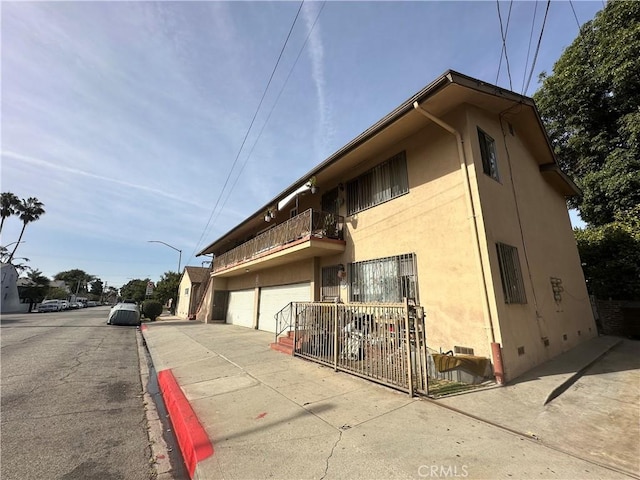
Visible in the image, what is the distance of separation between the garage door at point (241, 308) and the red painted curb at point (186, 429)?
11.9 m

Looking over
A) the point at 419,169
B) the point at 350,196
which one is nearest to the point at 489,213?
the point at 419,169

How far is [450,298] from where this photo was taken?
6559 millimetres

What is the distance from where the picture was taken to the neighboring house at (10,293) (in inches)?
1500

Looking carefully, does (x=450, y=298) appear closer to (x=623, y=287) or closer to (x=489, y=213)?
(x=489, y=213)

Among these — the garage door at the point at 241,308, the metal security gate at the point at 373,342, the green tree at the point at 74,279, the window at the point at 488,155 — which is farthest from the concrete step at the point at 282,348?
the green tree at the point at 74,279

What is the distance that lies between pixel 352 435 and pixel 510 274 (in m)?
5.63

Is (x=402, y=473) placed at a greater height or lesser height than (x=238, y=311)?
lesser

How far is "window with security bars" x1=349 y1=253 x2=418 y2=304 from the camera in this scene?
7.61 metres

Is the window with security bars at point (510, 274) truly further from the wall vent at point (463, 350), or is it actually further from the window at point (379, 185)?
the window at point (379, 185)

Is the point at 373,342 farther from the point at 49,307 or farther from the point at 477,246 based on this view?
the point at 49,307

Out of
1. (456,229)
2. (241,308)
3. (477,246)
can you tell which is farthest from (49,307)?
(477,246)

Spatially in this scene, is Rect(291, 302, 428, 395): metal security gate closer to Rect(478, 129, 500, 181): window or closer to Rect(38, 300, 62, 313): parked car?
Rect(478, 129, 500, 181): window

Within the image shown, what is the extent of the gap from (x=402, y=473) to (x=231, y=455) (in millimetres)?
1828

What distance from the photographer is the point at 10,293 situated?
39.8 metres
